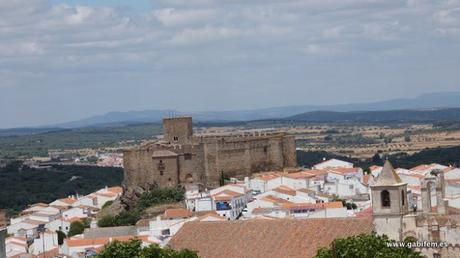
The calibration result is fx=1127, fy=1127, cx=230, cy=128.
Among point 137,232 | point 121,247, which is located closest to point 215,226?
point 121,247

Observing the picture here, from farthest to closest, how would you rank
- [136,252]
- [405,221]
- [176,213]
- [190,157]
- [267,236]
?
[190,157] < [176,213] < [267,236] < [405,221] < [136,252]

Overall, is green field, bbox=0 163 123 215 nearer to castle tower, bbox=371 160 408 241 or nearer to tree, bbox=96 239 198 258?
tree, bbox=96 239 198 258

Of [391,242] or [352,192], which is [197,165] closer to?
[352,192]

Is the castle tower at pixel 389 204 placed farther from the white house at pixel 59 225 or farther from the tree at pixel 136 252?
the white house at pixel 59 225

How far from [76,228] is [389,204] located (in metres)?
42.1

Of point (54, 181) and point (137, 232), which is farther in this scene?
point (54, 181)

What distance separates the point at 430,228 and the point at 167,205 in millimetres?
32208

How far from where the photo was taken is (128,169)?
2936 inches

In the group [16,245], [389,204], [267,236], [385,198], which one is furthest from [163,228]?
[389,204]

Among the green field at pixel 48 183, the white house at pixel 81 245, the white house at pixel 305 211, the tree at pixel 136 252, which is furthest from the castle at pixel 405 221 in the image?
the green field at pixel 48 183

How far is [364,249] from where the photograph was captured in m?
34.2

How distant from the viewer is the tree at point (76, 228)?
77625 millimetres

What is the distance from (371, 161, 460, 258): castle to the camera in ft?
128

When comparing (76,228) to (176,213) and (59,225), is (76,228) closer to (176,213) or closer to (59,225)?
(59,225)
